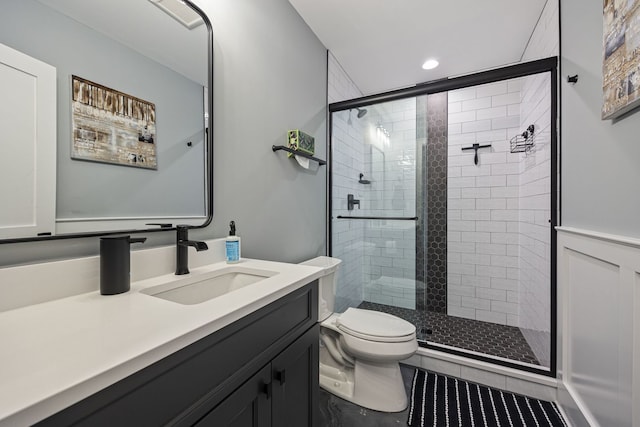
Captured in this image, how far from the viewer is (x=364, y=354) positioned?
4.85ft

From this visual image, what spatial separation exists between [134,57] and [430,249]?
2.73 meters

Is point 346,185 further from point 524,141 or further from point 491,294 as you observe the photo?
point 491,294

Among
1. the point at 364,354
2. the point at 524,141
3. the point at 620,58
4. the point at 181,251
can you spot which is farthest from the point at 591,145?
the point at 181,251

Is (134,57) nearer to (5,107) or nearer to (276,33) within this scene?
(5,107)

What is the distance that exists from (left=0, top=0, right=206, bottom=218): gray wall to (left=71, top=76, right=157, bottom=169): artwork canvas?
2cm

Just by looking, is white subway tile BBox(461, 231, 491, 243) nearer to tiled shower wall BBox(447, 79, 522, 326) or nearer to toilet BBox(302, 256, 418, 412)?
tiled shower wall BBox(447, 79, 522, 326)

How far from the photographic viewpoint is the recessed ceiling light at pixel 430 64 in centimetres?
239

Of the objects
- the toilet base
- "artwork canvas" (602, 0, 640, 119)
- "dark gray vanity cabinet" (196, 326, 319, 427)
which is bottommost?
the toilet base

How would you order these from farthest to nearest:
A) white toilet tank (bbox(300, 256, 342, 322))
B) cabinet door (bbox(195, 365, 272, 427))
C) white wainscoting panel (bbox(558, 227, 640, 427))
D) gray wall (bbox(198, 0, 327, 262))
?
white toilet tank (bbox(300, 256, 342, 322)) → gray wall (bbox(198, 0, 327, 262)) → white wainscoting panel (bbox(558, 227, 640, 427)) → cabinet door (bbox(195, 365, 272, 427))

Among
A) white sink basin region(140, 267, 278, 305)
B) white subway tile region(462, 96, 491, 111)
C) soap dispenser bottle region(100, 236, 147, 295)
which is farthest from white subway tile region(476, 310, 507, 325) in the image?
soap dispenser bottle region(100, 236, 147, 295)

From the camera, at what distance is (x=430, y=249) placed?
2789mm

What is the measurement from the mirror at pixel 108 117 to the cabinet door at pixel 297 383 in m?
0.65

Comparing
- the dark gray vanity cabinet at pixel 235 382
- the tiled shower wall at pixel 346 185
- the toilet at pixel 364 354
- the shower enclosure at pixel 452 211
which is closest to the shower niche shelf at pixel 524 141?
the shower enclosure at pixel 452 211

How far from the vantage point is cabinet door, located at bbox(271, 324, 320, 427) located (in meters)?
0.84
